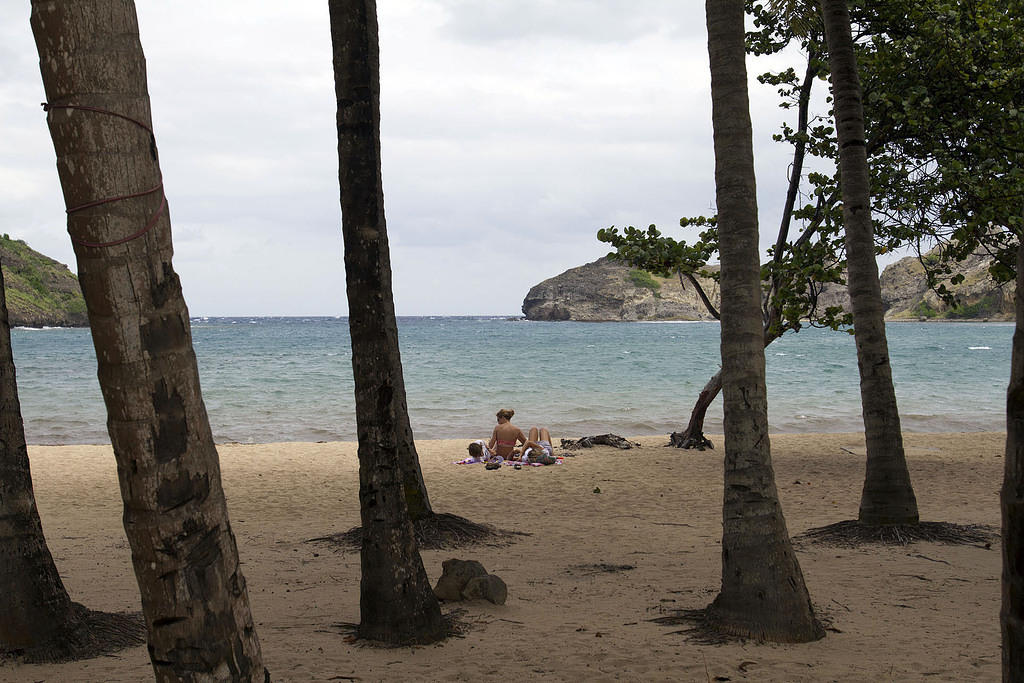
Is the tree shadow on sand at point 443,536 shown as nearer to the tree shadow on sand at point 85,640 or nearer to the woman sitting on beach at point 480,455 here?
the tree shadow on sand at point 85,640

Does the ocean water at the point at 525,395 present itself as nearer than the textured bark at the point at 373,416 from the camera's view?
No

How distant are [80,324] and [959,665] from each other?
135400 millimetres

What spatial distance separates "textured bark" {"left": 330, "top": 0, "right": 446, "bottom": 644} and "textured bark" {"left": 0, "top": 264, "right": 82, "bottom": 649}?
1780mm

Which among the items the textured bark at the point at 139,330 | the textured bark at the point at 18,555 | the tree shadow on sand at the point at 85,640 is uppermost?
the textured bark at the point at 139,330

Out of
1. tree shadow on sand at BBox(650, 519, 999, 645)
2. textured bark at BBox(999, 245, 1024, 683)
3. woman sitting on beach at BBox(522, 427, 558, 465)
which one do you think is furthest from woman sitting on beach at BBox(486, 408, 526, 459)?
textured bark at BBox(999, 245, 1024, 683)

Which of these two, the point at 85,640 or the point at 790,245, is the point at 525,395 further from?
the point at 85,640

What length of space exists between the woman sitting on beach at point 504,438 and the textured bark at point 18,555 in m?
9.57

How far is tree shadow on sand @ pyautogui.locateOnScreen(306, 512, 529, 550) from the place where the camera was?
27.2 feet

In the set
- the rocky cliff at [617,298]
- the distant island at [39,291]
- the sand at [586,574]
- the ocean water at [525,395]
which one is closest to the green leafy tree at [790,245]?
the sand at [586,574]

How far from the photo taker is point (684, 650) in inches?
202

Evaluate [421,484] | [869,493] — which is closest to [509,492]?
[421,484]

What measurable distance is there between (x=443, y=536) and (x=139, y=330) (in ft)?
20.2

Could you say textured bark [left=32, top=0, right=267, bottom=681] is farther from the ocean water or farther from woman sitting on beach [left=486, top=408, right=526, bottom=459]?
the ocean water

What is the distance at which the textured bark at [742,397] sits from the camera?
5.25 metres
